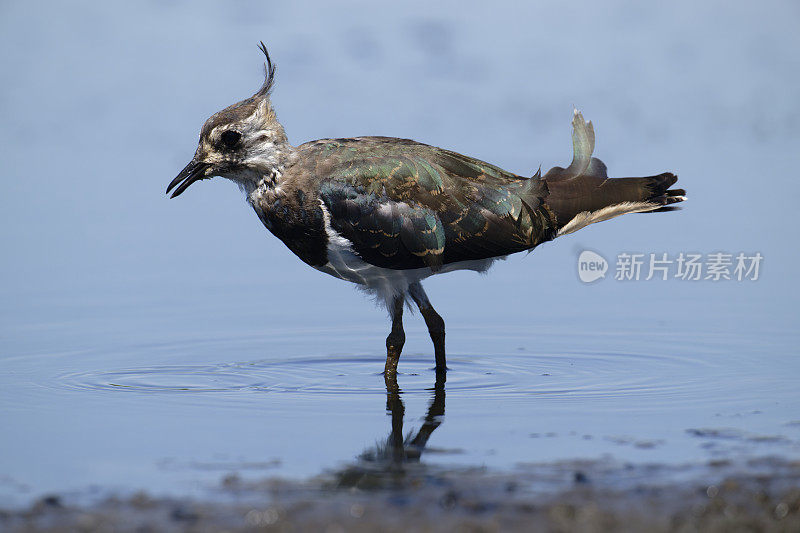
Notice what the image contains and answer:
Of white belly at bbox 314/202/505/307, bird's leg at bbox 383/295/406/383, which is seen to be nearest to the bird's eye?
white belly at bbox 314/202/505/307

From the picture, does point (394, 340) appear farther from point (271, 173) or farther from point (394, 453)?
point (394, 453)

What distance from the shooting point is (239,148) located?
9383mm

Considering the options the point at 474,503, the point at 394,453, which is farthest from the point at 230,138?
the point at 474,503

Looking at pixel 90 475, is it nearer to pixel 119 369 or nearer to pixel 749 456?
pixel 119 369

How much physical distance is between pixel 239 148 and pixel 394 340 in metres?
2.03

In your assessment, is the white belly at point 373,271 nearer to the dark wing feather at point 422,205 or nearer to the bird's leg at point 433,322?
the dark wing feather at point 422,205

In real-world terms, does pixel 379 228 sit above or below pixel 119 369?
above

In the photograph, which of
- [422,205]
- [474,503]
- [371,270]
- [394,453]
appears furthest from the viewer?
[371,270]

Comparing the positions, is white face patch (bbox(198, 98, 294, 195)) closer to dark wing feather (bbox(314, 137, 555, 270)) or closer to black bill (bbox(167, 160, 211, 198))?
black bill (bbox(167, 160, 211, 198))

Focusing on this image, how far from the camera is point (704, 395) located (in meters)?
8.80

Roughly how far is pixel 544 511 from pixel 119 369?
5100mm

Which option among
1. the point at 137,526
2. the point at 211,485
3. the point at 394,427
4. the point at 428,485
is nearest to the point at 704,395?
the point at 394,427

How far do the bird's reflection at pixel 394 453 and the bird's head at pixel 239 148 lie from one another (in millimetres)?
2086

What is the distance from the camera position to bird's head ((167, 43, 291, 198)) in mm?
9328
